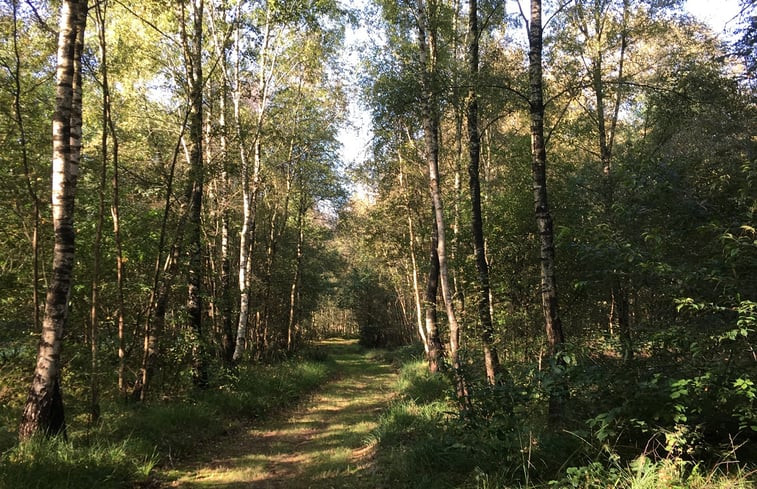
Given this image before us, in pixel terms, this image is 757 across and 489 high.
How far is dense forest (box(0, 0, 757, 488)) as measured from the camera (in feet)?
13.8

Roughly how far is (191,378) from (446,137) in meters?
14.4

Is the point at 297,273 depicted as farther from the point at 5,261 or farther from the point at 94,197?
the point at 5,261

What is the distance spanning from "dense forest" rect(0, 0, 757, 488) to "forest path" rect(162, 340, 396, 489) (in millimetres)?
497

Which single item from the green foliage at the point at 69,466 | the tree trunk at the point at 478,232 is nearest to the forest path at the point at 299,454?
the green foliage at the point at 69,466

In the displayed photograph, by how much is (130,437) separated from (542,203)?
23.5ft

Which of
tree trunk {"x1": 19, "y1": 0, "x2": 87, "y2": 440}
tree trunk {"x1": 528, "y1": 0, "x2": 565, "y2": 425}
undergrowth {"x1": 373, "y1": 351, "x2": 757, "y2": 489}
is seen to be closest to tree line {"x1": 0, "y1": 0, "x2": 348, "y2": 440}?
tree trunk {"x1": 19, "y1": 0, "x2": 87, "y2": 440}

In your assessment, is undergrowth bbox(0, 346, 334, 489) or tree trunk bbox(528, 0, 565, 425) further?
tree trunk bbox(528, 0, 565, 425)

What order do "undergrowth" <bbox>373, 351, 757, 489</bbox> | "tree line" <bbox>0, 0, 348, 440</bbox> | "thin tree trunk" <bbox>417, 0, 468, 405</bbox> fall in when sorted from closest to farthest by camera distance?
"undergrowth" <bbox>373, 351, 757, 489</bbox> < "tree line" <bbox>0, 0, 348, 440</bbox> < "thin tree trunk" <bbox>417, 0, 468, 405</bbox>

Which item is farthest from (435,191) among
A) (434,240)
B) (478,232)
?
(434,240)

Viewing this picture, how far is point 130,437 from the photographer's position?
19.9 feet

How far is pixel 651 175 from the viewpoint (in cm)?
586

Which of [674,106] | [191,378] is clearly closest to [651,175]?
[674,106]

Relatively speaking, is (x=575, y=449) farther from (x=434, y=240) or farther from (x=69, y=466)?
(x=434, y=240)

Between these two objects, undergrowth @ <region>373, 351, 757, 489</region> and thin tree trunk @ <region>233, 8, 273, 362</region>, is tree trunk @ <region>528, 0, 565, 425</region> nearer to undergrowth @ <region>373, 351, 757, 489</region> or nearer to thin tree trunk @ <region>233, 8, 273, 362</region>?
undergrowth @ <region>373, 351, 757, 489</region>
